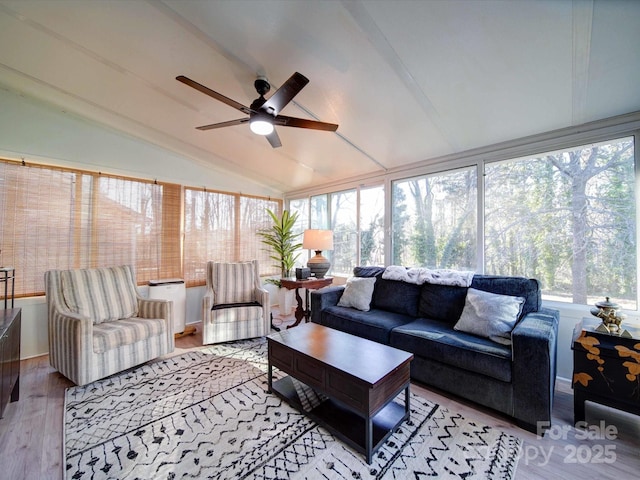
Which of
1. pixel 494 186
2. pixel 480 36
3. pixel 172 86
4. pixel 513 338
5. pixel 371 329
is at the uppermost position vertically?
pixel 172 86

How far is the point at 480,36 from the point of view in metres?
1.70

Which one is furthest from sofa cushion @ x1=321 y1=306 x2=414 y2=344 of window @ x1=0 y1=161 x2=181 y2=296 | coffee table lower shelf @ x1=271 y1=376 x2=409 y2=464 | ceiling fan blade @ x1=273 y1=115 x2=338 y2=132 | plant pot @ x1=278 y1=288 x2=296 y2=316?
window @ x1=0 y1=161 x2=181 y2=296

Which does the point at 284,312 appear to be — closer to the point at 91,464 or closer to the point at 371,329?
the point at 371,329

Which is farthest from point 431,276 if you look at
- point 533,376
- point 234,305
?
point 234,305

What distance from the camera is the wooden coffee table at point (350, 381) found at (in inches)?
61.7

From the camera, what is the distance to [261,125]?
7.18 feet

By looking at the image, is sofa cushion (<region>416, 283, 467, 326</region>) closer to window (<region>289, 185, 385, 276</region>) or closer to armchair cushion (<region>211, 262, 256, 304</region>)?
window (<region>289, 185, 385, 276</region>)

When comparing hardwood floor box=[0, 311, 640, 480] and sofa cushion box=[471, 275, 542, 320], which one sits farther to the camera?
sofa cushion box=[471, 275, 542, 320]

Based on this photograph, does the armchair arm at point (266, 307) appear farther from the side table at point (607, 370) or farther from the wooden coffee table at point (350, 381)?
the side table at point (607, 370)

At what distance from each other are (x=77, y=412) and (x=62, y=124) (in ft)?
10.6

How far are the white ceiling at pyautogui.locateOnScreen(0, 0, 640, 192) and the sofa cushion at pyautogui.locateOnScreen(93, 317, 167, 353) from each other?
2356 mm

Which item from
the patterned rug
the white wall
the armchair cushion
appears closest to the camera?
the patterned rug

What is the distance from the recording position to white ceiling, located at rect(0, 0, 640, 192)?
64.2 inches

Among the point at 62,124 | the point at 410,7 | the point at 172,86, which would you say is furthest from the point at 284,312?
the point at 410,7
